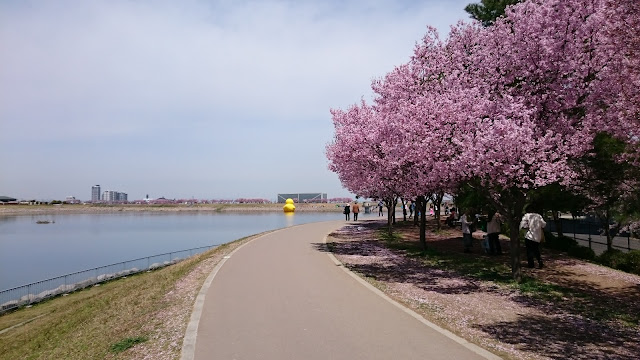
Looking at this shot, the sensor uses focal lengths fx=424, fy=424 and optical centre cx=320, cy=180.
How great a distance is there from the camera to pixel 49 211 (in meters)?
128

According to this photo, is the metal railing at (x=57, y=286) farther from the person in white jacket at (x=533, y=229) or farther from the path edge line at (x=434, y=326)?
the person in white jacket at (x=533, y=229)

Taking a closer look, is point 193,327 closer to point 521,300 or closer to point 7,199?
point 521,300

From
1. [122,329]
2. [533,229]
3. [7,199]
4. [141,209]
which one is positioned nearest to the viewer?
[122,329]

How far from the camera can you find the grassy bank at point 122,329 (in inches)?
294

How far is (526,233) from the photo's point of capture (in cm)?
1517

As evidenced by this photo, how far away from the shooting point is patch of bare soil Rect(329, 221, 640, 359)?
→ 24.3 feet

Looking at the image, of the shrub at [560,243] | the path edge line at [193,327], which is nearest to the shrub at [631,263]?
the shrub at [560,243]

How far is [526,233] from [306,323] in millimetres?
10423

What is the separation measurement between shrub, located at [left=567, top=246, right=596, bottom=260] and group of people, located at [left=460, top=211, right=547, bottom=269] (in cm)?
187

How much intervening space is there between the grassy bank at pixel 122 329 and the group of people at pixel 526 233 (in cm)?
1093

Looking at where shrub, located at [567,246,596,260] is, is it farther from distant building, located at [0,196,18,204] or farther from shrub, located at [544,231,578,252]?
distant building, located at [0,196,18,204]

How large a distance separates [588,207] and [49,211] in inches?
5675

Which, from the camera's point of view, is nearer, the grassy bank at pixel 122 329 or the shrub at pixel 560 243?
the grassy bank at pixel 122 329

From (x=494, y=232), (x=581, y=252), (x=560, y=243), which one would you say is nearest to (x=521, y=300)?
(x=494, y=232)
